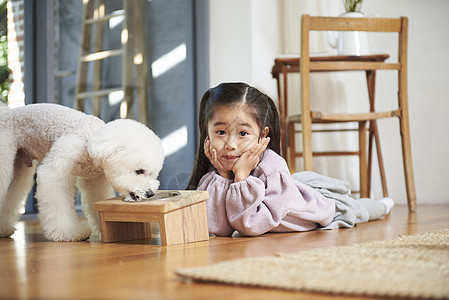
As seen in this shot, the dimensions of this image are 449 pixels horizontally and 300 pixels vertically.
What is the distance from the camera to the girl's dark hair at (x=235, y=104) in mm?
1619

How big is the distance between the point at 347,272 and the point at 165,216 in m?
0.57

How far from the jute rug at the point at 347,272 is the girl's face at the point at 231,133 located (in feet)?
1.98

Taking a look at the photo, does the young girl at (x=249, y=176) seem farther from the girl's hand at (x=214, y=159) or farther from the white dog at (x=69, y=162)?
the white dog at (x=69, y=162)

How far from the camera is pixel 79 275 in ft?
2.82

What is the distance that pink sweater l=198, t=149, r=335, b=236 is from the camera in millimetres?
1482

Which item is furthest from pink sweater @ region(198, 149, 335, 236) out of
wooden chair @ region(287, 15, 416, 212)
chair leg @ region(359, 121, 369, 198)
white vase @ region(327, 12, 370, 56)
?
white vase @ region(327, 12, 370, 56)

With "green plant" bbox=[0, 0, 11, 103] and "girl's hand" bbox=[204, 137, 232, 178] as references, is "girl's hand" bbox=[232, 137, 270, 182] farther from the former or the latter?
"green plant" bbox=[0, 0, 11, 103]

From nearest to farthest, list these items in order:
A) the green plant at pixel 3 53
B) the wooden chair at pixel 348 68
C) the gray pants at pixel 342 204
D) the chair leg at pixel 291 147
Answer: the gray pants at pixel 342 204
the green plant at pixel 3 53
the wooden chair at pixel 348 68
the chair leg at pixel 291 147

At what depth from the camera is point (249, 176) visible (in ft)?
5.04

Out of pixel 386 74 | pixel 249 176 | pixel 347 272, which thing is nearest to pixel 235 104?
pixel 249 176

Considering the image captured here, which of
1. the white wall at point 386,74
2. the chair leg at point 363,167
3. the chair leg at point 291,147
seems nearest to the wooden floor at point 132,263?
the chair leg at point 363,167

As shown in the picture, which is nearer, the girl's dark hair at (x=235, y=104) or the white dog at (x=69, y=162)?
the white dog at (x=69, y=162)

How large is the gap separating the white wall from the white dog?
1729 millimetres

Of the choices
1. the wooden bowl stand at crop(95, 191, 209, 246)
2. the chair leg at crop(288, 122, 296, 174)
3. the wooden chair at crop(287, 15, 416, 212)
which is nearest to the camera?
the wooden bowl stand at crop(95, 191, 209, 246)
